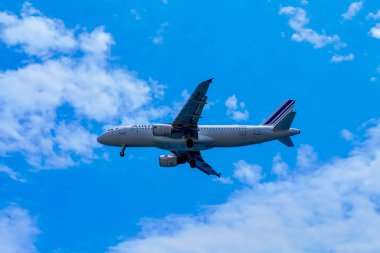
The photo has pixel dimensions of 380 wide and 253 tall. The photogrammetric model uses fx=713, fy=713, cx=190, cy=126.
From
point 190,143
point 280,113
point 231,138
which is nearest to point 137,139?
point 190,143

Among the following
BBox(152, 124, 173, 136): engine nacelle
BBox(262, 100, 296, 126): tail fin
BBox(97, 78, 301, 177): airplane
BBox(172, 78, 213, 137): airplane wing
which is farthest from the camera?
BBox(262, 100, 296, 126): tail fin

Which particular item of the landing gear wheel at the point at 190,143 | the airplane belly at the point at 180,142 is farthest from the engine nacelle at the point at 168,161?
the landing gear wheel at the point at 190,143

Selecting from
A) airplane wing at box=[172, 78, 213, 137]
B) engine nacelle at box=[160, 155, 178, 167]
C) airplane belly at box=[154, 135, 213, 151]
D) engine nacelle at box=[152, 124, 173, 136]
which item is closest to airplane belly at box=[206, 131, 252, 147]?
airplane belly at box=[154, 135, 213, 151]

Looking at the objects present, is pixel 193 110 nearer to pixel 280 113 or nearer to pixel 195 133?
pixel 195 133

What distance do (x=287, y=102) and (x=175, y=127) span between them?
50.2 ft

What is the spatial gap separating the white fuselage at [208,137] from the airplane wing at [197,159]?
19.1ft

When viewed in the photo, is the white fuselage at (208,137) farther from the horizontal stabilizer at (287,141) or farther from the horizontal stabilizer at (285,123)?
the horizontal stabilizer at (287,141)

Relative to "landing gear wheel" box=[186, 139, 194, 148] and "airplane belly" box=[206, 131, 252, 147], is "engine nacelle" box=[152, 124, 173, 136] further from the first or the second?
"airplane belly" box=[206, 131, 252, 147]

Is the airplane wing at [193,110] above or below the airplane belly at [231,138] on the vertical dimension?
above

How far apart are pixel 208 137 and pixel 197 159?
860 centimetres

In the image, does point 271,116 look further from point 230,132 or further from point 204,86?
point 204,86

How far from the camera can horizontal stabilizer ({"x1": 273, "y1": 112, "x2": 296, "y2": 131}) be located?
83125mm

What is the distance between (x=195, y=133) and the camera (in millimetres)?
86000

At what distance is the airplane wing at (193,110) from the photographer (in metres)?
78.4
